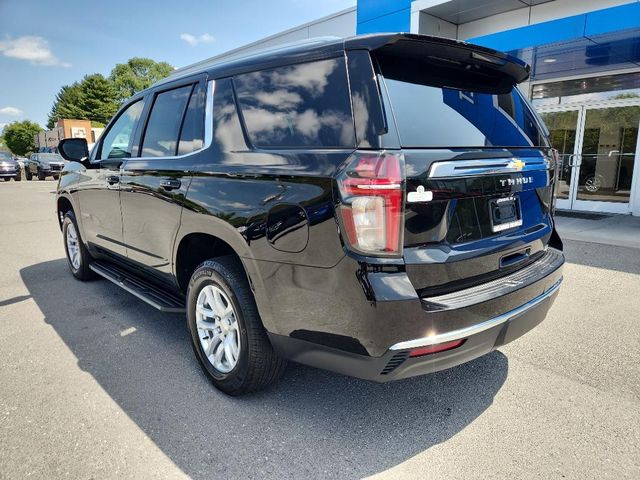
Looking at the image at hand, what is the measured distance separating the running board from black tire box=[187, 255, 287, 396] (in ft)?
1.77

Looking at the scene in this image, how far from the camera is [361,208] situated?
1.84 metres

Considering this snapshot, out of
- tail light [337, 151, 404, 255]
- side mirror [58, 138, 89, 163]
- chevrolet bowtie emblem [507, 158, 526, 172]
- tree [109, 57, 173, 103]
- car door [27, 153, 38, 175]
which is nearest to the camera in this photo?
tail light [337, 151, 404, 255]

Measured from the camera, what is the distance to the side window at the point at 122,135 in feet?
12.2

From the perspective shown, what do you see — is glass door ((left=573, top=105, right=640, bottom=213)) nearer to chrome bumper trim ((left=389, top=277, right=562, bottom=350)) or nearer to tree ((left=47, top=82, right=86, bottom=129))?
chrome bumper trim ((left=389, top=277, right=562, bottom=350))

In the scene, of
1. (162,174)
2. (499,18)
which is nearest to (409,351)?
(162,174)

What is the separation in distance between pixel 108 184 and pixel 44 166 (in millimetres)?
25692

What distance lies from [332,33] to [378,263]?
1374 centimetres

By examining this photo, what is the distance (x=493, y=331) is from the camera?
215cm

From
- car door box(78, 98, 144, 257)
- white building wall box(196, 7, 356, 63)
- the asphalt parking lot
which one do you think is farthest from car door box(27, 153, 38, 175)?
the asphalt parking lot

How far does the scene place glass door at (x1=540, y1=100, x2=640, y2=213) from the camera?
395 inches

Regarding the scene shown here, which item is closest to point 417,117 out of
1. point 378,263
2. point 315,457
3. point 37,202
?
point 378,263

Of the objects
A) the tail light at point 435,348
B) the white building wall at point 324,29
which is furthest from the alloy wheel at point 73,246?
the white building wall at point 324,29

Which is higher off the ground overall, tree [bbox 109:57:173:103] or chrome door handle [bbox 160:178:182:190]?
tree [bbox 109:57:173:103]

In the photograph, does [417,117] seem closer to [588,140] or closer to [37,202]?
[588,140]
